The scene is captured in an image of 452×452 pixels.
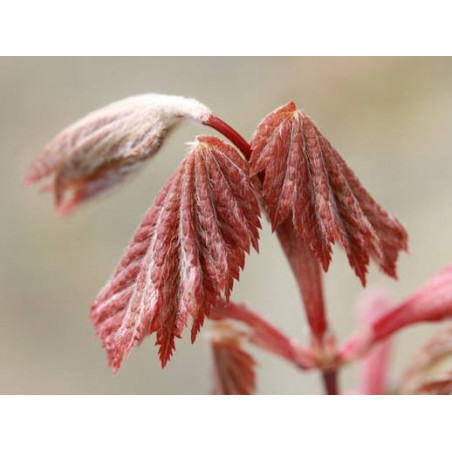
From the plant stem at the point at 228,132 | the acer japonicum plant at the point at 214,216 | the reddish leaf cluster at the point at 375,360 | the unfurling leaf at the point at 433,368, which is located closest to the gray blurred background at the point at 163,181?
the reddish leaf cluster at the point at 375,360

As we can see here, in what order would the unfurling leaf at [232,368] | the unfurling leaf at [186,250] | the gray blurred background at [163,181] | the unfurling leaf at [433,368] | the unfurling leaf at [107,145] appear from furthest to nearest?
the gray blurred background at [163,181], the unfurling leaf at [232,368], the unfurling leaf at [433,368], the unfurling leaf at [107,145], the unfurling leaf at [186,250]

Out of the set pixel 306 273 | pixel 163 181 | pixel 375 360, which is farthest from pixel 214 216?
pixel 163 181

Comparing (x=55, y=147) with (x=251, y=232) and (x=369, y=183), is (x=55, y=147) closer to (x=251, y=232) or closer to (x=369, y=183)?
(x=251, y=232)

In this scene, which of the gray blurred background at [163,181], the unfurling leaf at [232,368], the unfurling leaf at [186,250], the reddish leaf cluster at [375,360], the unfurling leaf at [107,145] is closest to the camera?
the unfurling leaf at [186,250]

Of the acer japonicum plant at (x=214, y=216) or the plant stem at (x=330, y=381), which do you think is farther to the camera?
the plant stem at (x=330, y=381)

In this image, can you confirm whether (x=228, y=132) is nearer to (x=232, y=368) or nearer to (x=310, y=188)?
(x=310, y=188)

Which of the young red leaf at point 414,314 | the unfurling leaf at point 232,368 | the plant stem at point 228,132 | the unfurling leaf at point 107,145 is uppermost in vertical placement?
the unfurling leaf at point 107,145

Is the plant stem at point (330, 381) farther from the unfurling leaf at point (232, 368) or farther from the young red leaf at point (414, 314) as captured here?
the unfurling leaf at point (232, 368)
